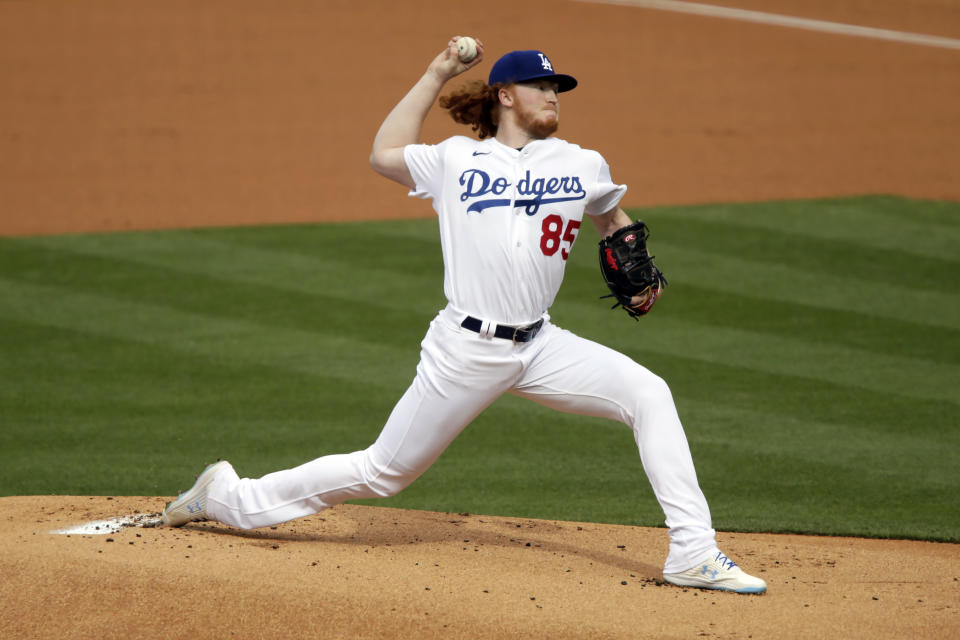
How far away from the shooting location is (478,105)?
4.55 meters

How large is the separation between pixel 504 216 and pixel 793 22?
15.0 m

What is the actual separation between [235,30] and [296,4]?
1120mm

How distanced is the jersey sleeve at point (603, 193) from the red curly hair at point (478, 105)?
43cm

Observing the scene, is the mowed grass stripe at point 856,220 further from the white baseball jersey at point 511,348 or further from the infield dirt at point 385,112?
the white baseball jersey at point 511,348

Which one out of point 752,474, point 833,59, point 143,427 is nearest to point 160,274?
point 143,427

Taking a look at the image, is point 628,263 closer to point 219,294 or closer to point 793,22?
point 219,294

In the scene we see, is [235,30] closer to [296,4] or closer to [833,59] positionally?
[296,4]

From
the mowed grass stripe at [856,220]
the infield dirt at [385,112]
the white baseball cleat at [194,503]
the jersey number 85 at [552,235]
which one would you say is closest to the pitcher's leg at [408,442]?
the white baseball cleat at [194,503]

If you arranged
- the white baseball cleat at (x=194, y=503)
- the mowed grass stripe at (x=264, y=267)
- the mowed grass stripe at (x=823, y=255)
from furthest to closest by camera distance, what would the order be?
1. the mowed grass stripe at (x=823, y=255)
2. the mowed grass stripe at (x=264, y=267)
3. the white baseball cleat at (x=194, y=503)

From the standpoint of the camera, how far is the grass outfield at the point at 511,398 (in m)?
6.43

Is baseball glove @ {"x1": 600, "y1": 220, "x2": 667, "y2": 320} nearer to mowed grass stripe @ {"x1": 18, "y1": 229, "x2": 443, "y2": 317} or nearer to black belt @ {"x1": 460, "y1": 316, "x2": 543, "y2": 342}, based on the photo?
black belt @ {"x1": 460, "y1": 316, "x2": 543, "y2": 342}

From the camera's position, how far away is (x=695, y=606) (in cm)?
411

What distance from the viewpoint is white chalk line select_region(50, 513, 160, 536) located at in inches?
186

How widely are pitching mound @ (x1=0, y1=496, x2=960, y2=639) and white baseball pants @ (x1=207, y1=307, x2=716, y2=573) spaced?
0.22 metres
